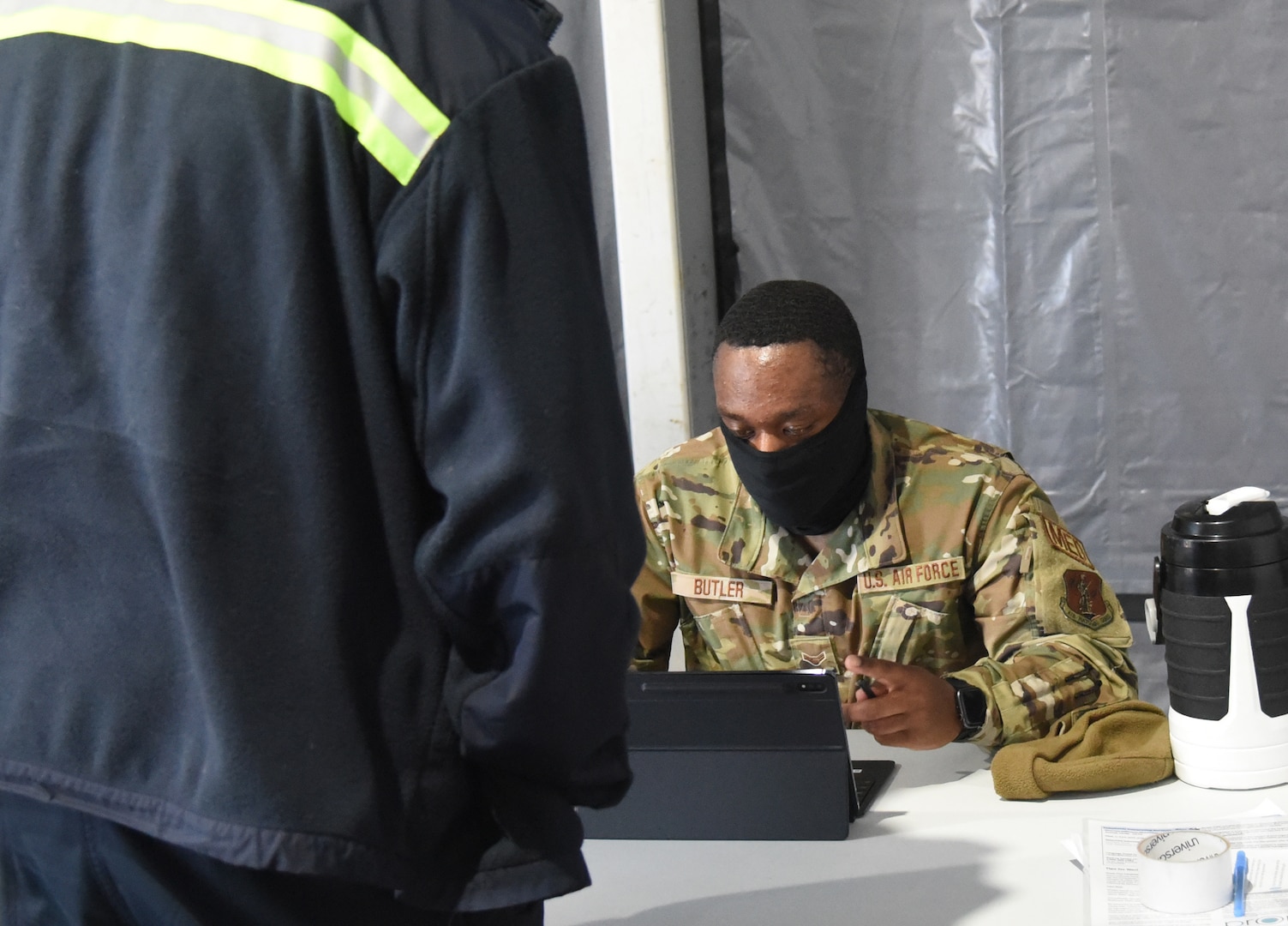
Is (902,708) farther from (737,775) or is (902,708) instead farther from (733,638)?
(733,638)

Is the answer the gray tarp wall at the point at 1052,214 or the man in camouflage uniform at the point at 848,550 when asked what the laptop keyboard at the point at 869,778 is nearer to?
the man in camouflage uniform at the point at 848,550

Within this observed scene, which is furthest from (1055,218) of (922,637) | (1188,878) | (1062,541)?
(1188,878)

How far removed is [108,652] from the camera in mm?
724

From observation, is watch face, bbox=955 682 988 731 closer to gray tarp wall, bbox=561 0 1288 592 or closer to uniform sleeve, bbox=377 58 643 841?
uniform sleeve, bbox=377 58 643 841

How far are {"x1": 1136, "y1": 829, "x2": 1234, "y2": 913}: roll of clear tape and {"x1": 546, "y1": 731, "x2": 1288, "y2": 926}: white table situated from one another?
0.07 m

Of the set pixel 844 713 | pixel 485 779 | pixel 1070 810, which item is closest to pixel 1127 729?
pixel 1070 810

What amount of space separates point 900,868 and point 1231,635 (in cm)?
43

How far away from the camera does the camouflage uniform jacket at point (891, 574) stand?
173 cm

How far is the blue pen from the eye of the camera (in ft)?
3.46

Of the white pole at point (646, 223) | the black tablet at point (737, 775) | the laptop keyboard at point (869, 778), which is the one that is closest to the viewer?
the black tablet at point (737, 775)

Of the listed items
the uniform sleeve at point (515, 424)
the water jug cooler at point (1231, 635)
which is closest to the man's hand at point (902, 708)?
the water jug cooler at point (1231, 635)

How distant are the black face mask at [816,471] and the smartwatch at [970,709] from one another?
0.37 metres

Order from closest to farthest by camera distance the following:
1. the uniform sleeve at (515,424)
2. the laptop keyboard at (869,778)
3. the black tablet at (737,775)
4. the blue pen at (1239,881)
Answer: the uniform sleeve at (515,424) → the blue pen at (1239,881) → the black tablet at (737,775) → the laptop keyboard at (869,778)

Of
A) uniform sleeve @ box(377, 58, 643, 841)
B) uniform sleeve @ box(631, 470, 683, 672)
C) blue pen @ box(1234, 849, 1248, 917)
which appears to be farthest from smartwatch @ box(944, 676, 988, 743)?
uniform sleeve @ box(377, 58, 643, 841)
